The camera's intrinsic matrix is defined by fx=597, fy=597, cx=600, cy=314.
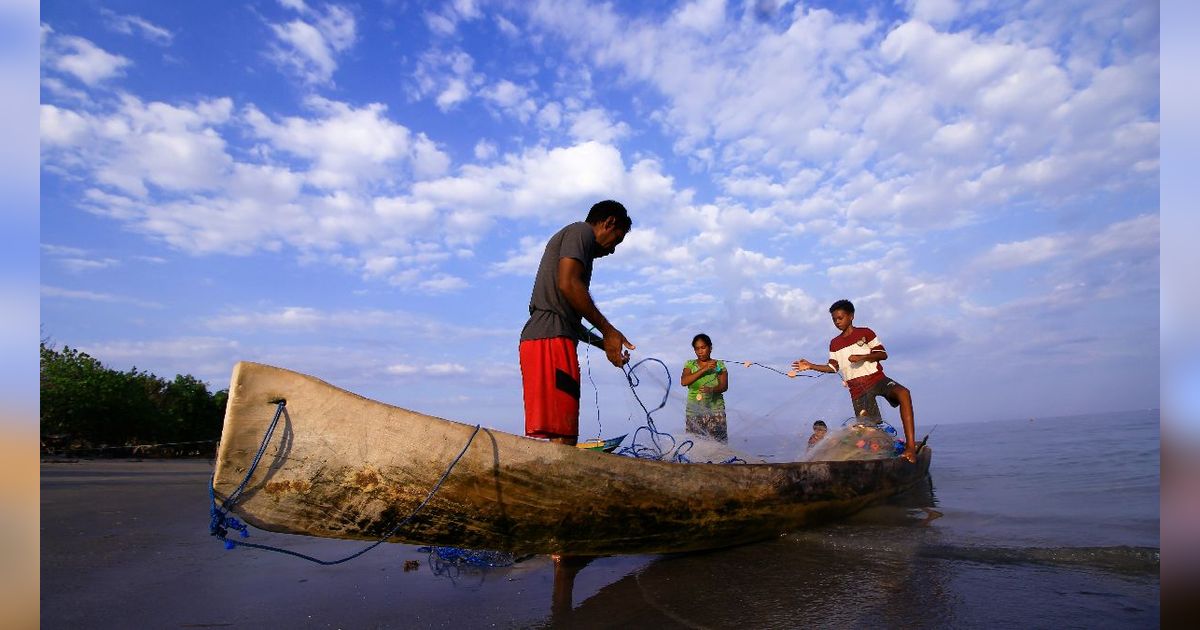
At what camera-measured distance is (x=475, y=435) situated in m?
2.55

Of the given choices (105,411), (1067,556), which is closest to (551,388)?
(1067,556)

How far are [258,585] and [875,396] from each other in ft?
19.5

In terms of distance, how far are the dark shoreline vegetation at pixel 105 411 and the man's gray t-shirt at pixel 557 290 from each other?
46.7ft

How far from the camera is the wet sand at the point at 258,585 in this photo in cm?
267

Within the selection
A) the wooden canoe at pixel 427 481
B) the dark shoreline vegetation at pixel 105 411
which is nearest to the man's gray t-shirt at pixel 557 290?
the wooden canoe at pixel 427 481

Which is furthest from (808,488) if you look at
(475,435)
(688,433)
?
(475,435)

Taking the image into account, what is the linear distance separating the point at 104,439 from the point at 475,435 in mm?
20138

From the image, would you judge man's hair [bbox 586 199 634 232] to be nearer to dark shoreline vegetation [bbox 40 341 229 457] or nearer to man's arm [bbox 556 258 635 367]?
man's arm [bbox 556 258 635 367]

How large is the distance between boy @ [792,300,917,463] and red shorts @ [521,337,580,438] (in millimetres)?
4246

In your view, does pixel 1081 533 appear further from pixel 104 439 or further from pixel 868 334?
pixel 104 439

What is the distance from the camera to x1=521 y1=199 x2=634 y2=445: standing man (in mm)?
3357

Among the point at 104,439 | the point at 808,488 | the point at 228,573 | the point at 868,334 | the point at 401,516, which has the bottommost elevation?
the point at 104,439

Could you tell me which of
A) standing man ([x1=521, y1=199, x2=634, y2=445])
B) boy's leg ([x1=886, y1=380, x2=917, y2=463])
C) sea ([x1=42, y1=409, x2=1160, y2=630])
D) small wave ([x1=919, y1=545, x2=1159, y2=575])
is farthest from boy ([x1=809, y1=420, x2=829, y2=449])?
standing man ([x1=521, y1=199, x2=634, y2=445])

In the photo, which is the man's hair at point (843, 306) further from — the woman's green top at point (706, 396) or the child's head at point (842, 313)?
the woman's green top at point (706, 396)
